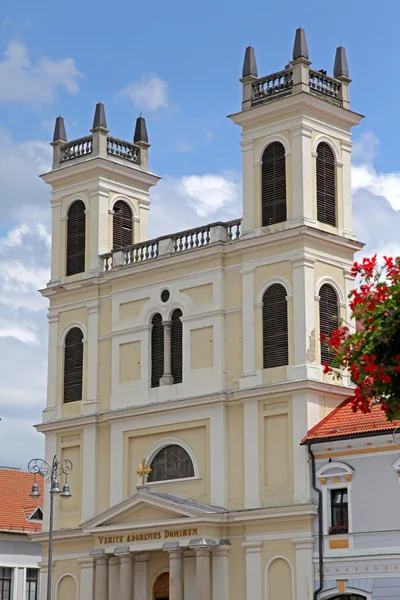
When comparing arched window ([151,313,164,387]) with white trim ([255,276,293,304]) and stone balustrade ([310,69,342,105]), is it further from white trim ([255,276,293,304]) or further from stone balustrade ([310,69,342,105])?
stone balustrade ([310,69,342,105])

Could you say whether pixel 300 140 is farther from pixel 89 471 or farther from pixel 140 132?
pixel 89 471

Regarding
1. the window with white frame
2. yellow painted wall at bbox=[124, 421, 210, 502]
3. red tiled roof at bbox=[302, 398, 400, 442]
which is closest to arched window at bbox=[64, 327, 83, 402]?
yellow painted wall at bbox=[124, 421, 210, 502]

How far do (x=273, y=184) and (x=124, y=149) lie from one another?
930 cm

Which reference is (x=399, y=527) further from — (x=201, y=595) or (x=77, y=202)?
(x=77, y=202)

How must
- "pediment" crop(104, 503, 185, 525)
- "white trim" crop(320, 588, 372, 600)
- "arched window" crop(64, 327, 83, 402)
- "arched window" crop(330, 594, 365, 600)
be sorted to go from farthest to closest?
"arched window" crop(64, 327, 83, 402) → "pediment" crop(104, 503, 185, 525) → "arched window" crop(330, 594, 365, 600) → "white trim" crop(320, 588, 372, 600)

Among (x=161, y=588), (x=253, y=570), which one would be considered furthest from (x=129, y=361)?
(x=253, y=570)

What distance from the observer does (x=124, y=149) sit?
164 ft

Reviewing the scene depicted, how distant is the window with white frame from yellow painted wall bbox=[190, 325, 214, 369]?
20.1 feet

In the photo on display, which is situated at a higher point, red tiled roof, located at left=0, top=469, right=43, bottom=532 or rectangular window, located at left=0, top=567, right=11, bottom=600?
red tiled roof, located at left=0, top=469, right=43, bottom=532

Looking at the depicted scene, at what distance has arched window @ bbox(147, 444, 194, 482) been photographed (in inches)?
1695

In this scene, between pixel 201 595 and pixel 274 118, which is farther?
pixel 274 118

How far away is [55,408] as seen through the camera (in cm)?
4759

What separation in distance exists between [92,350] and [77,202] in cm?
610

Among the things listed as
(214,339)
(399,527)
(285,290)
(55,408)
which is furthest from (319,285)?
(55,408)
